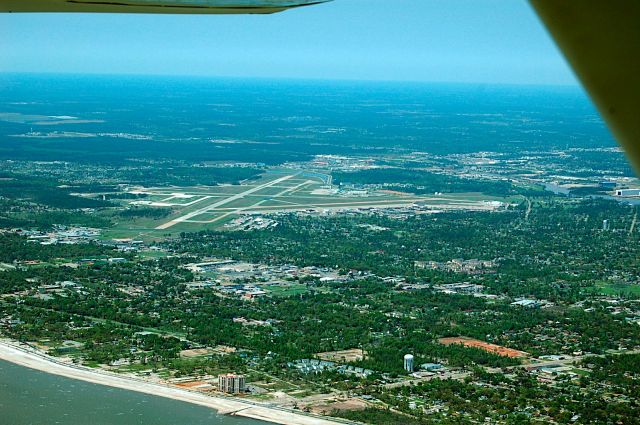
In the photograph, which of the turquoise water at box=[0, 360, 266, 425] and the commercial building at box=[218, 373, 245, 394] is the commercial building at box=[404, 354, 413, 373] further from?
the turquoise water at box=[0, 360, 266, 425]

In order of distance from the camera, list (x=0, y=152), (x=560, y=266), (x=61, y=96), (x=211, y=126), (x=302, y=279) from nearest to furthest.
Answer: (x=302, y=279), (x=560, y=266), (x=0, y=152), (x=211, y=126), (x=61, y=96)

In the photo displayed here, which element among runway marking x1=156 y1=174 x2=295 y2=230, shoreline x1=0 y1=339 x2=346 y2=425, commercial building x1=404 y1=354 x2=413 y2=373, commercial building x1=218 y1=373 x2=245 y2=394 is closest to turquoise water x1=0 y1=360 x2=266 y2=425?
shoreline x1=0 y1=339 x2=346 y2=425

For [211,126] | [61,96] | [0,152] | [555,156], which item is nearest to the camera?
[0,152]

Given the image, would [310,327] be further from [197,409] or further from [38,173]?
[38,173]

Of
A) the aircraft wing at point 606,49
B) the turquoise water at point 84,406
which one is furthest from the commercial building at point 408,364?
the aircraft wing at point 606,49

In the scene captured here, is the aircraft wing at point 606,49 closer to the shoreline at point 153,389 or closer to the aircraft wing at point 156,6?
the aircraft wing at point 156,6

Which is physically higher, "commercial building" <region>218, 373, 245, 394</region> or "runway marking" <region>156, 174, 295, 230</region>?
"runway marking" <region>156, 174, 295, 230</region>

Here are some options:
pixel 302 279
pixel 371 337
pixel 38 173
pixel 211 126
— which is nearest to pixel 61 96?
pixel 211 126
